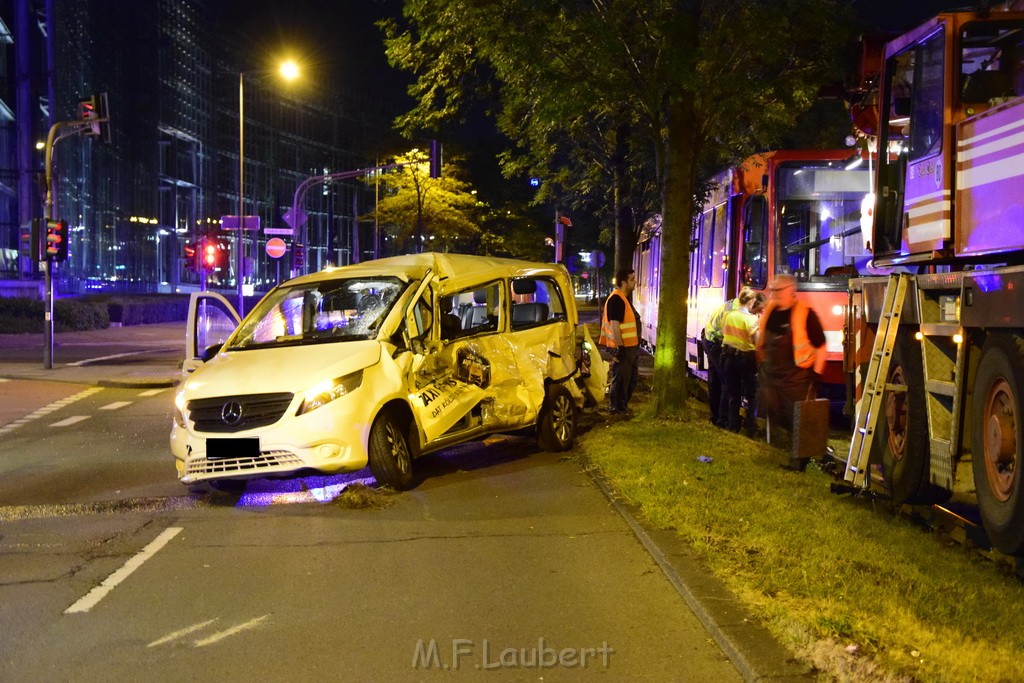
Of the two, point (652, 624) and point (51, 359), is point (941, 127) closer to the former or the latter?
point (652, 624)

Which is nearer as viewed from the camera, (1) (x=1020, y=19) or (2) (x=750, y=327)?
(1) (x=1020, y=19)

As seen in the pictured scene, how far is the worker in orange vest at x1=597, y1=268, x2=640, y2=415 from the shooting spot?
1301 cm

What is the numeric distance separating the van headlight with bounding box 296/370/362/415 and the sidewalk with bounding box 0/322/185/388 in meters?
11.7

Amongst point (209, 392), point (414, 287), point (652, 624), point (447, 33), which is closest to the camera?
→ point (652, 624)

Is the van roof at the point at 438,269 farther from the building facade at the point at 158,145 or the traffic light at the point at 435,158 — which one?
the building facade at the point at 158,145

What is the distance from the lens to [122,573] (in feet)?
20.8

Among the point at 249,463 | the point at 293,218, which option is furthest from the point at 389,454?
the point at 293,218

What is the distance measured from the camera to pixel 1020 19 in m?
6.47

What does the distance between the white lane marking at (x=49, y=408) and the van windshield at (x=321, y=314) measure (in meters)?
5.13

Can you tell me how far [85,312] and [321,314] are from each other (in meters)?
30.8

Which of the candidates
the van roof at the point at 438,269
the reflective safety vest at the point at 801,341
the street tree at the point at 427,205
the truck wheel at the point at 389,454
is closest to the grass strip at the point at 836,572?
the reflective safety vest at the point at 801,341

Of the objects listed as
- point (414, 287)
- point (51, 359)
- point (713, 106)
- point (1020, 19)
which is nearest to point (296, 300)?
point (414, 287)

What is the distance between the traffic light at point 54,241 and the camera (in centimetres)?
2167

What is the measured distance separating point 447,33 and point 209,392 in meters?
6.51
